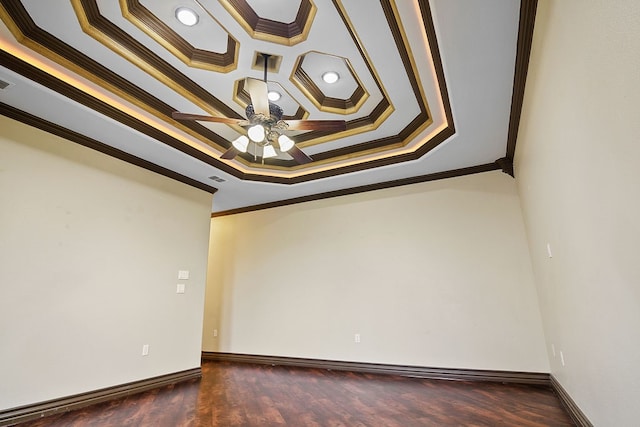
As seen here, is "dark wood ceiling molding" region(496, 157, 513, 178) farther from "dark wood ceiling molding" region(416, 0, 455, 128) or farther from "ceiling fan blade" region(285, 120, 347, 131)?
"ceiling fan blade" region(285, 120, 347, 131)

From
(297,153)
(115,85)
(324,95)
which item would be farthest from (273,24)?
(115,85)

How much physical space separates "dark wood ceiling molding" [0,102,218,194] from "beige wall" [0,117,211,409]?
0.20ft

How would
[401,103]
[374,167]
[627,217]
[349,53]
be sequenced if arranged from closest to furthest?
[627,217], [349,53], [401,103], [374,167]

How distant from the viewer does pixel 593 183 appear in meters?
1.37

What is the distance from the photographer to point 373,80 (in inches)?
114

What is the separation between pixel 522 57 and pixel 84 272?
4.22 metres

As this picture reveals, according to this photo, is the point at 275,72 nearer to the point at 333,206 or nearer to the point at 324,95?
the point at 324,95

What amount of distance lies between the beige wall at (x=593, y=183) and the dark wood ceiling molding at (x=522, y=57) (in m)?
0.07

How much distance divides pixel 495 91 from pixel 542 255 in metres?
1.52

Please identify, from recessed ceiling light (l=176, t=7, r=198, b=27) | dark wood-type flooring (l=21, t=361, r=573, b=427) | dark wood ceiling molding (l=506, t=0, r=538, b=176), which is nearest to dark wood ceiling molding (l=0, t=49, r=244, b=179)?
recessed ceiling light (l=176, t=7, r=198, b=27)

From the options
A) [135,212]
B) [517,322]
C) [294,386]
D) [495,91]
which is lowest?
[294,386]

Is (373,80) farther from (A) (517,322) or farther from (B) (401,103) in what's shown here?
(A) (517,322)

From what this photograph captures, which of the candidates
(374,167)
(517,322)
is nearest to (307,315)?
(374,167)

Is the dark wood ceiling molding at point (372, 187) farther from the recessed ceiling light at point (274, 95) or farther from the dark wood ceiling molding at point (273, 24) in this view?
the dark wood ceiling molding at point (273, 24)
